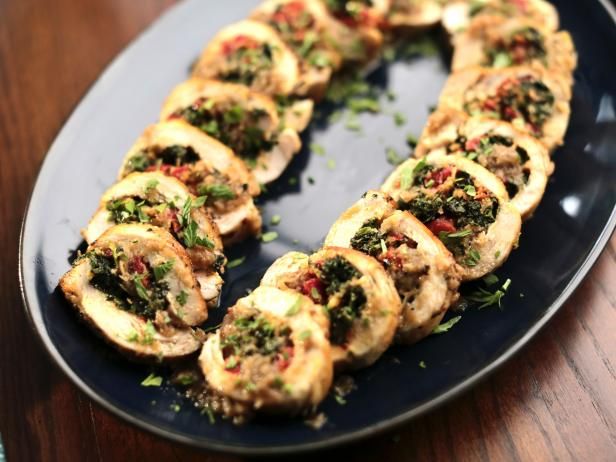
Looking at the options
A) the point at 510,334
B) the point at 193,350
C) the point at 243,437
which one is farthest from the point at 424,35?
the point at 243,437

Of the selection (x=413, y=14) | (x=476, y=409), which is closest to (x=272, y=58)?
(x=413, y=14)

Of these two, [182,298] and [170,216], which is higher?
[170,216]

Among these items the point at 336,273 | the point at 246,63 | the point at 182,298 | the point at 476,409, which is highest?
the point at 246,63

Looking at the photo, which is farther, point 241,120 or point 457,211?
point 241,120

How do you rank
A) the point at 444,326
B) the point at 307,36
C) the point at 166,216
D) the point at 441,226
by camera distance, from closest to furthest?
the point at 444,326 → the point at 441,226 → the point at 166,216 → the point at 307,36

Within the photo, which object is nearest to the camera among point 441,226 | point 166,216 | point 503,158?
point 441,226

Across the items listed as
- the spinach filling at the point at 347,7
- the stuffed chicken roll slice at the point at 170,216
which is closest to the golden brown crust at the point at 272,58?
the spinach filling at the point at 347,7

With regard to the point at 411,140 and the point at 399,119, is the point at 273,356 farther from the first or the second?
the point at 399,119
